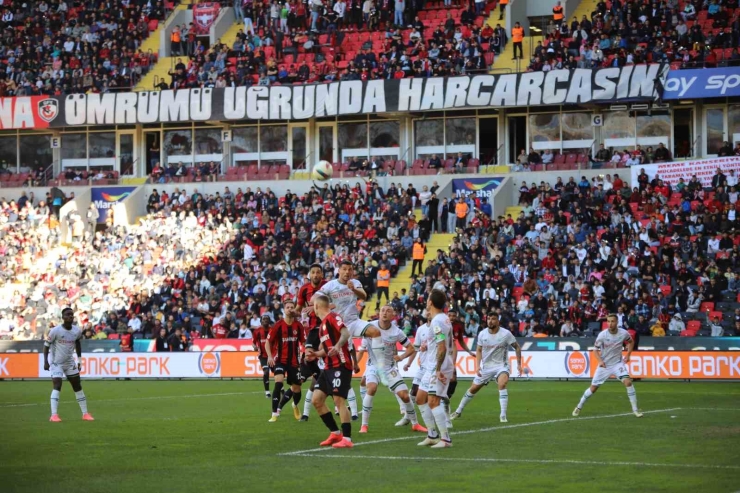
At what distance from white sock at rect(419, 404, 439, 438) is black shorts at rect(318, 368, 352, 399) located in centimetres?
105

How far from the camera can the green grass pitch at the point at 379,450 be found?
12586mm

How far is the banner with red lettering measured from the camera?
192 ft

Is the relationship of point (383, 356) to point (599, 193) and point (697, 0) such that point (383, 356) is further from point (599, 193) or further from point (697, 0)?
point (697, 0)

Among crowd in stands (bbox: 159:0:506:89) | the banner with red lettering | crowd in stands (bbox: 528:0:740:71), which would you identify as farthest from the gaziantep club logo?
crowd in stands (bbox: 528:0:740:71)

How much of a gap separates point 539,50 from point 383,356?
106 ft

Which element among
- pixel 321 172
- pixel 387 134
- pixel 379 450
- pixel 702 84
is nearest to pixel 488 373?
pixel 379 450

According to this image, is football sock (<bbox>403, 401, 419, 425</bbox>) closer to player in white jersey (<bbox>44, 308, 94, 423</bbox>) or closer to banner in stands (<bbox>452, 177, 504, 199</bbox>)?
player in white jersey (<bbox>44, 308, 94, 423</bbox>)

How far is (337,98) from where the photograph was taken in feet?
168

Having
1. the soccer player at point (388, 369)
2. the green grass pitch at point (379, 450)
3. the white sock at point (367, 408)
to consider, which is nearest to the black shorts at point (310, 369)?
the green grass pitch at point (379, 450)

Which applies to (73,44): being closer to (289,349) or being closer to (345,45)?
(345,45)

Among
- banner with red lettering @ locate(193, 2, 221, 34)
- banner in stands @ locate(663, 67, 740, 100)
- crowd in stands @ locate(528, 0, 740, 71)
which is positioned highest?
banner with red lettering @ locate(193, 2, 221, 34)

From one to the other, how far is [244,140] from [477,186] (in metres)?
13.5

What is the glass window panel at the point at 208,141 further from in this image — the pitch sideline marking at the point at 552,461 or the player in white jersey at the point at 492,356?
the pitch sideline marking at the point at 552,461

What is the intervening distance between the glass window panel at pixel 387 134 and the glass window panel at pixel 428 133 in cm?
95
